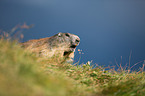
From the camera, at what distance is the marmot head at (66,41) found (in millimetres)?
5082

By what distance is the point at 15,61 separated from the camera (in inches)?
59.1

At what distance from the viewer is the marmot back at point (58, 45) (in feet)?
15.8

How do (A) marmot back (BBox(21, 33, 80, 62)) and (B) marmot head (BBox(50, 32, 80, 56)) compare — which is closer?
(A) marmot back (BBox(21, 33, 80, 62))

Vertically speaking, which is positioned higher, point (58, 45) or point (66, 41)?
point (66, 41)

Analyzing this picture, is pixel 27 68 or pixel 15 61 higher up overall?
pixel 15 61

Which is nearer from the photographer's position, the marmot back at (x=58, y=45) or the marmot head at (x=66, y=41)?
the marmot back at (x=58, y=45)

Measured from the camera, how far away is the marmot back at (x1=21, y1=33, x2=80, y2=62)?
4.80m

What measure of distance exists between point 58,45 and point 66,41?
1.26 ft

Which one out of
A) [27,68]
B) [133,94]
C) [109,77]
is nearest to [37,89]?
[27,68]

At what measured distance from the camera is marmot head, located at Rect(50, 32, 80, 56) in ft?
16.7

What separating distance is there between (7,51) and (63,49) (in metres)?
3.36

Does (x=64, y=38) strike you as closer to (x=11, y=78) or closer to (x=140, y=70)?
(x=140, y=70)

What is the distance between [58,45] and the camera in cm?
503

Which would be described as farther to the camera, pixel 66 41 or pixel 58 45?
pixel 66 41
